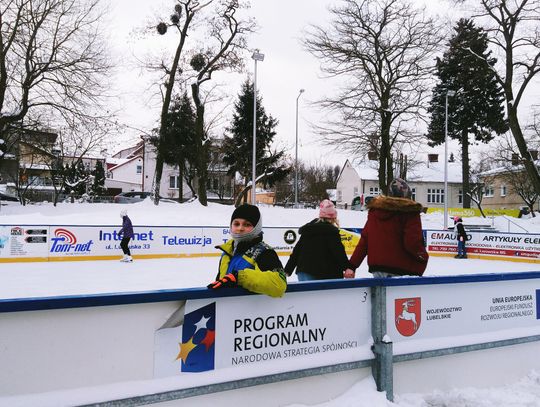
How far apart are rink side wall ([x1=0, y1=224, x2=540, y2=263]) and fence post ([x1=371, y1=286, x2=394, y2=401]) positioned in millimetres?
12693

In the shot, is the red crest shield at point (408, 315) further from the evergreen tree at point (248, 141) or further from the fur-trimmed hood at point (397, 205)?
the evergreen tree at point (248, 141)

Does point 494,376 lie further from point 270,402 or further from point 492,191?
point 492,191

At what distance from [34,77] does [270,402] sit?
2136 centimetres

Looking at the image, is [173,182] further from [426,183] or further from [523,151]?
[523,151]

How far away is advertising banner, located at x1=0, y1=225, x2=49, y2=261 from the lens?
1353 centimetres

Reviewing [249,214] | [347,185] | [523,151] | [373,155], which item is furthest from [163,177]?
[249,214]

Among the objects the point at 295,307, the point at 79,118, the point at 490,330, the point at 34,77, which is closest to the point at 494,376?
the point at 490,330

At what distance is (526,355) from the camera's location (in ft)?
14.6

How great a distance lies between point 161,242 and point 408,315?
12.9 m

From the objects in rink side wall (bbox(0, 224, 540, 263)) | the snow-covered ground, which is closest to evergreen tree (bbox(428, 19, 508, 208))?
the snow-covered ground

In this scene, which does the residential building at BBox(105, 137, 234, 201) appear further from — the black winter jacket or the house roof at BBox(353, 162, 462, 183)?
the black winter jacket

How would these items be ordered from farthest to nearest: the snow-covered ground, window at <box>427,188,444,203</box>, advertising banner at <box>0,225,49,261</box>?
window at <box>427,188,444,203</box>
advertising banner at <box>0,225,49,261</box>
the snow-covered ground

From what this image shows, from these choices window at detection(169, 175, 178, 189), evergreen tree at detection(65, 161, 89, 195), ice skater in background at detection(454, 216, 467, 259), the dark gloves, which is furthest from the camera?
window at detection(169, 175, 178, 189)

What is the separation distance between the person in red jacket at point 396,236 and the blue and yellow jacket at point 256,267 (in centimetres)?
137
